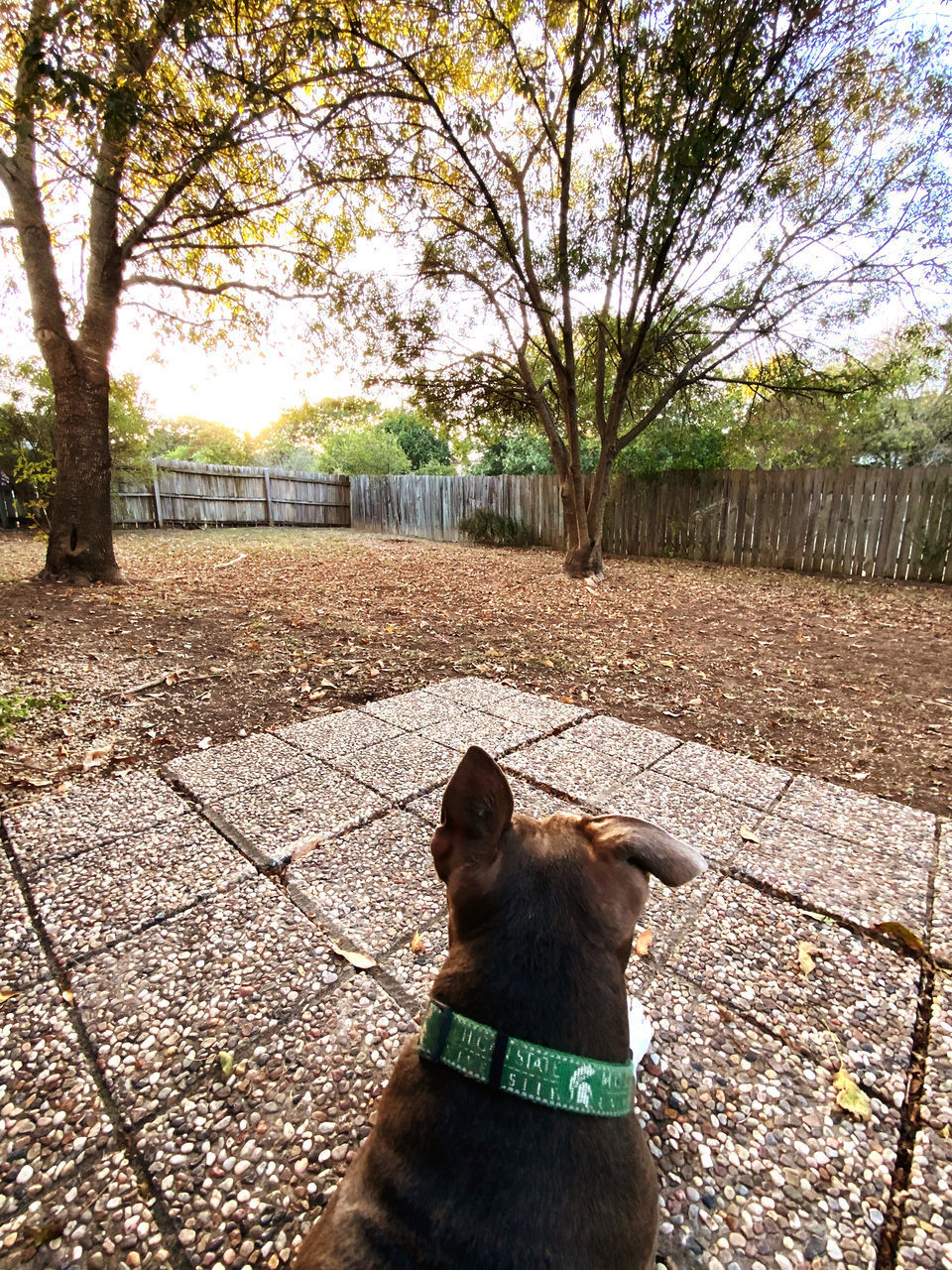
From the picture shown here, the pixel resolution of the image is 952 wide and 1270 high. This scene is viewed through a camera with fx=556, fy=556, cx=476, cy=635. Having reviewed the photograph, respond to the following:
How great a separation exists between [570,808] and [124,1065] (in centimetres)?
166

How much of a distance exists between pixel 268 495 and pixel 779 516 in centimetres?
1670

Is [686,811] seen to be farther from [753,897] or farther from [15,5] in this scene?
[15,5]

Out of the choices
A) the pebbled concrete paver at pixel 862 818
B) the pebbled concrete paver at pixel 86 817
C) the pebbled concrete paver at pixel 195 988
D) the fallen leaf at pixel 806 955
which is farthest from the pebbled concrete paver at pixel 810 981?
the pebbled concrete paver at pixel 86 817

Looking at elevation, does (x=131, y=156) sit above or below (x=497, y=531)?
above

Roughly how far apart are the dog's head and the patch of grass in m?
3.16

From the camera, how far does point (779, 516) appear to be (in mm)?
11273

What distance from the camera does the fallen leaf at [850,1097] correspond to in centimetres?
Answer: 122

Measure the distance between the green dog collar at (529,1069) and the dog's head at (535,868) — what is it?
0.55 feet

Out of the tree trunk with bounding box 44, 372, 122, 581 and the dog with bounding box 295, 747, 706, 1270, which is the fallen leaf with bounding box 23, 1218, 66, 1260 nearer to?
the dog with bounding box 295, 747, 706, 1270

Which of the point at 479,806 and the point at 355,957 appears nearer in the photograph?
the point at 479,806

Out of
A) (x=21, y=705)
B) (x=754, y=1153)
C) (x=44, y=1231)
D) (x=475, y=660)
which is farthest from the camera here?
(x=475, y=660)

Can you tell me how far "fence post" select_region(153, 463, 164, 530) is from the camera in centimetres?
1703

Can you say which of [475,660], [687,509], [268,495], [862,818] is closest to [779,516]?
[687,509]

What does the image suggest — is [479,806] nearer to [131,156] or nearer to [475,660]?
[475,660]
